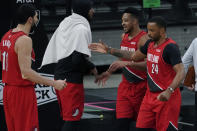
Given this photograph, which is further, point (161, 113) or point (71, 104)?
point (71, 104)

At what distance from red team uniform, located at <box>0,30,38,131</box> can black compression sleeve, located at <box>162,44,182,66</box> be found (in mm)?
1511

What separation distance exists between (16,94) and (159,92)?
5.23 feet

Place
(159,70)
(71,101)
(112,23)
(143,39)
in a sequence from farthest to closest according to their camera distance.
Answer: (112,23) → (143,39) → (71,101) → (159,70)

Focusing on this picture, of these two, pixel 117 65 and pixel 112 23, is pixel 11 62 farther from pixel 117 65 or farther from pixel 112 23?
pixel 112 23

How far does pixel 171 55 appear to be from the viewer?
21.0 feet

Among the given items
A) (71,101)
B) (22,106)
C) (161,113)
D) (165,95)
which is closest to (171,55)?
(165,95)

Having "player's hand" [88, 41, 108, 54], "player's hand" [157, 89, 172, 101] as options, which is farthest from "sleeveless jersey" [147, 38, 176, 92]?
"player's hand" [88, 41, 108, 54]

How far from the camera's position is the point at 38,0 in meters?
7.62

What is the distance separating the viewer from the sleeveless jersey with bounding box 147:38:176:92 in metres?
6.50

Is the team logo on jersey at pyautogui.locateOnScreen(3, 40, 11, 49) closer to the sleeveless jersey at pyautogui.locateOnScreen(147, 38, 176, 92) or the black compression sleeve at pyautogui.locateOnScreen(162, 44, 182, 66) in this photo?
the sleeveless jersey at pyautogui.locateOnScreen(147, 38, 176, 92)

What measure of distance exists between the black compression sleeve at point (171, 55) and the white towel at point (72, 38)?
37.8 inches

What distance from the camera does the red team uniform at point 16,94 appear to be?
6.36 metres

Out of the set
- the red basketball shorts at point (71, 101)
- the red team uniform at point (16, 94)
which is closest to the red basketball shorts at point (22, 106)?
the red team uniform at point (16, 94)

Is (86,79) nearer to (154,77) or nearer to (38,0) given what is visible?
(38,0)
